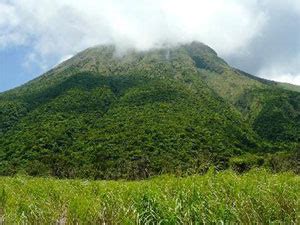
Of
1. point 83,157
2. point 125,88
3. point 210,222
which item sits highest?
point 125,88

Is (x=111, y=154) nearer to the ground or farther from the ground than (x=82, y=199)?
farther from the ground

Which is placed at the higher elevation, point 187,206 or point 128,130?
point 128,130

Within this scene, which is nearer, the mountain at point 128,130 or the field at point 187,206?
the field at point 187,206

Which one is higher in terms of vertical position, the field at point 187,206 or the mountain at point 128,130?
the mountain at point 128,130

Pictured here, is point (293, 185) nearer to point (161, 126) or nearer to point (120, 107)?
point (161, 126)

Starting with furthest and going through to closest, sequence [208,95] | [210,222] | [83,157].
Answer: [208,95]
[83,157]
[210,222]

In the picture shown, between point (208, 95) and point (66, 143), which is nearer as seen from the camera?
point (66, 143)

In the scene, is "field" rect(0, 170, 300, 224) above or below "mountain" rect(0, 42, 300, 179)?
below

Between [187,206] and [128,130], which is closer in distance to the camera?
[187,206]

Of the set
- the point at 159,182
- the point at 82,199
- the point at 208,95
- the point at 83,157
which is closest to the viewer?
the point at 82,199

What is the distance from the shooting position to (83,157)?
124 m

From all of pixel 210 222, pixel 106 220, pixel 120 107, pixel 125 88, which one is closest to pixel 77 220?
pixel 106 220

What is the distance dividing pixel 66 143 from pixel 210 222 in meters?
127

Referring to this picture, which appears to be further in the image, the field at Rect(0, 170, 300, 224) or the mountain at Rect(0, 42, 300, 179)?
the mountain at Rect(0, 42, 300, 179)
